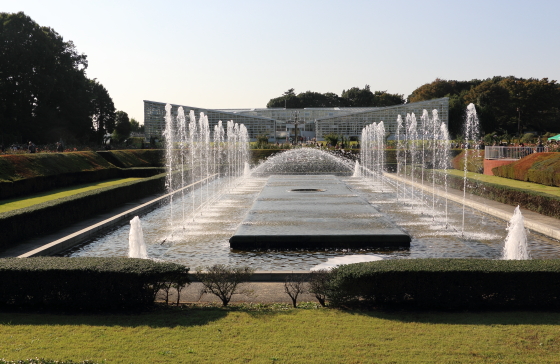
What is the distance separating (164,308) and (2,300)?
2.09 meters

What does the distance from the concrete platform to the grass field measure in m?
4.17

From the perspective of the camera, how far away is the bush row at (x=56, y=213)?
1039 cm

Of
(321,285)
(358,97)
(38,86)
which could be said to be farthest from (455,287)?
(358,97)

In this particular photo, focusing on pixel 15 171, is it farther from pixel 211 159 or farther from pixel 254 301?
pixel 211 159

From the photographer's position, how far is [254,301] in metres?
6.95

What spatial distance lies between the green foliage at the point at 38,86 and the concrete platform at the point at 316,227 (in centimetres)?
3238

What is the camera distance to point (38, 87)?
41.7 m

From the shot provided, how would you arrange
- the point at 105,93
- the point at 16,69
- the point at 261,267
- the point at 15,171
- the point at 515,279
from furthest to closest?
the point at 105,93 < the point at 16,69 < the point at 15,171 < the point at 261,267 < the point at 515,279

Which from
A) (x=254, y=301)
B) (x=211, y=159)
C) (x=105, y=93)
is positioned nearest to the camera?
(x=254, y=301)

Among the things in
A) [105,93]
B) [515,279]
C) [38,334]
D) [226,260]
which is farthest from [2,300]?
[105,93]

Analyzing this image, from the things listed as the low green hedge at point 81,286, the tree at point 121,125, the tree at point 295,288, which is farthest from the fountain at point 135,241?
the tree at point 121,125

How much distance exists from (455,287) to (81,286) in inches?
187

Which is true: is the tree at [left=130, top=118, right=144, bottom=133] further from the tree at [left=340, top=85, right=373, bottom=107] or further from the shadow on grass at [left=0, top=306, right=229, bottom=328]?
the shadow on grass at [left=0, top=306, right=229, bottom=328]

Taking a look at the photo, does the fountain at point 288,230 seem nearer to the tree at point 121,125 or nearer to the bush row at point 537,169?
the bush row at point 537,169
